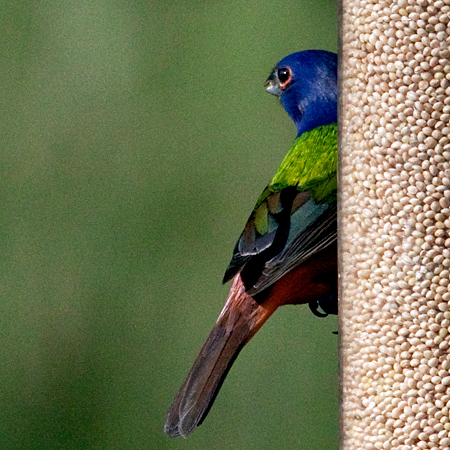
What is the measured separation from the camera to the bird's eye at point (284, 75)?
4.52 meters

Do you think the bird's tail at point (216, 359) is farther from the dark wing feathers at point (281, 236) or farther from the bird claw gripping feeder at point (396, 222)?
the bird claw gripping feeder at point (396, 222)

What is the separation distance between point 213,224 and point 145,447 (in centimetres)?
175

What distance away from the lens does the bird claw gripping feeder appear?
2.66 meters

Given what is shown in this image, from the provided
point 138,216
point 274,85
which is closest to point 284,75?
point 274,85

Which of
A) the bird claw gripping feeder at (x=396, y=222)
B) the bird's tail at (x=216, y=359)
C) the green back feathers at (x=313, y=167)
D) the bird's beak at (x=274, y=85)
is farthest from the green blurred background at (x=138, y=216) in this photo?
the bird claw gripping feeder at (x=396, y=222)

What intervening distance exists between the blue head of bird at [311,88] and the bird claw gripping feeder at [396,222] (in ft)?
4.53

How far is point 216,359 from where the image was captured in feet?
12.2

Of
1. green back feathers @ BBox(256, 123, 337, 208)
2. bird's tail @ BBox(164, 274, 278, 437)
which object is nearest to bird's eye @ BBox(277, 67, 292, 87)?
green back feathers @ BBox(256, 123, 337, 208)

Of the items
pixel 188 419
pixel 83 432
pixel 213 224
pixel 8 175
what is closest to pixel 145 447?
pixel 83 432

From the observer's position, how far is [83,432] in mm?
7172

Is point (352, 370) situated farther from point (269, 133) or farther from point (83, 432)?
point (269, 133)

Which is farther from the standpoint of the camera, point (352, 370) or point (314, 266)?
point (314, 266)

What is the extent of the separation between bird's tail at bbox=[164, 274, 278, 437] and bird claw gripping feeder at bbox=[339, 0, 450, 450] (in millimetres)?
915

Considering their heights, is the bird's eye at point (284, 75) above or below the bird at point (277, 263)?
above
